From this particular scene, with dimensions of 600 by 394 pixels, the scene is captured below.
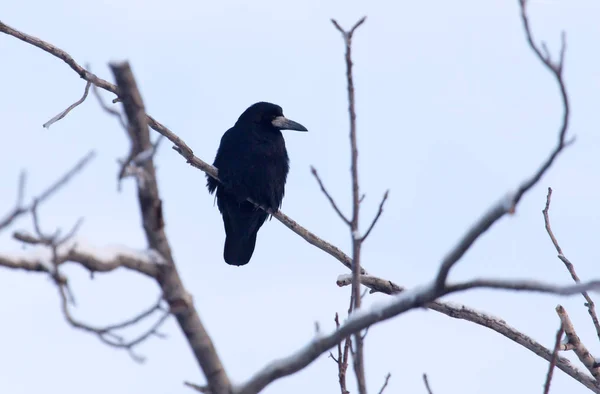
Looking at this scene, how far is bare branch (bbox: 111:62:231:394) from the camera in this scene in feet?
7.50

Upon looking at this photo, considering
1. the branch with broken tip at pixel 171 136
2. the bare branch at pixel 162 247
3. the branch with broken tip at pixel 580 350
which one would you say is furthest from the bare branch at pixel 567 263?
the bare branch at pixel 162 247

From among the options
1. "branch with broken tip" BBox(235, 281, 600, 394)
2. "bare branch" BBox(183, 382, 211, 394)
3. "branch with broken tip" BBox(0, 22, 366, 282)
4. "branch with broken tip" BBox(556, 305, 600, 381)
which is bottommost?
"bare branch" BBox(183, 382, 211, 394)

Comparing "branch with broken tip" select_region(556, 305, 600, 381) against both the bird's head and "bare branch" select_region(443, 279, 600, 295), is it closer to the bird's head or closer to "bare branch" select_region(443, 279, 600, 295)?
"bare branch" select_region(443, 279, 600, 295)

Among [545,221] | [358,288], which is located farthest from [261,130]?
[358,288]

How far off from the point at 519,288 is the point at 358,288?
67 cm

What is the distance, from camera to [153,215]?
229 cm

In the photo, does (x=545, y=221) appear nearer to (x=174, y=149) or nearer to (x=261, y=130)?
(x=174, y=149)

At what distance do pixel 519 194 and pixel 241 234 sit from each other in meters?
5.80

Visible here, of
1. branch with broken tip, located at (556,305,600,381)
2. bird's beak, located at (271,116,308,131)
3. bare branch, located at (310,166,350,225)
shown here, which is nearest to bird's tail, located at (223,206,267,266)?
bird's beak, located at (271,116,308,131)

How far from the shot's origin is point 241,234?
303 inches

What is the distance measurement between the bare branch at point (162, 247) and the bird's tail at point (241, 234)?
17.0ft

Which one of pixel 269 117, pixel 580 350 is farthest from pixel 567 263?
pixel 269 117

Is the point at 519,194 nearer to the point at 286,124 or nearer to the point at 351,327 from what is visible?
the point at 351,327

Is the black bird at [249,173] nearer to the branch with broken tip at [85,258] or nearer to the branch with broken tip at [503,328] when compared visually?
the branch with broken tip at [503,328]
